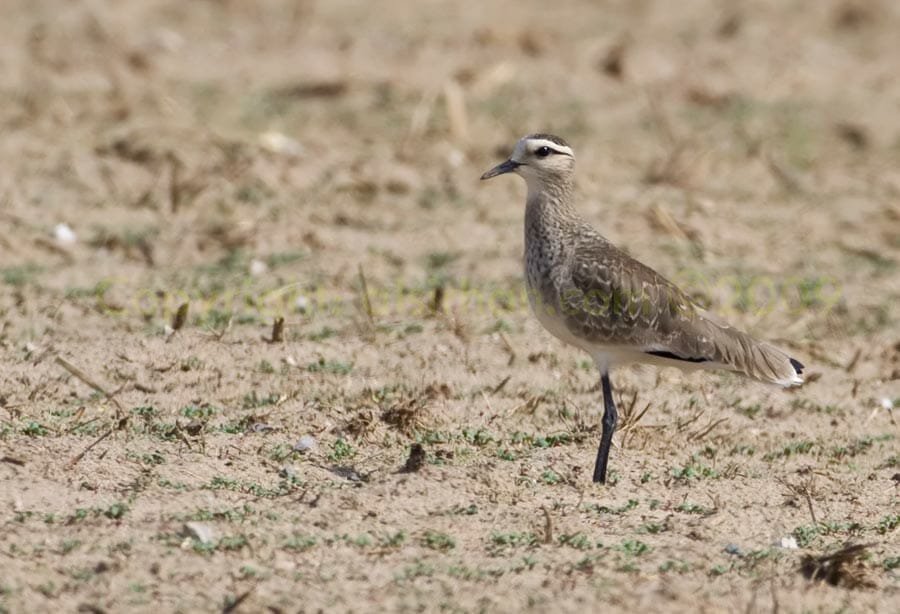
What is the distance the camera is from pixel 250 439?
669cm

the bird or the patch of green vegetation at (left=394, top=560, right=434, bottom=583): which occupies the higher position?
the bird

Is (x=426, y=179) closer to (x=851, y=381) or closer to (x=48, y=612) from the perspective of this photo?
(x=851, y=381)

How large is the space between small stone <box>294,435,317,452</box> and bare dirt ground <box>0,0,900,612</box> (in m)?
0.04

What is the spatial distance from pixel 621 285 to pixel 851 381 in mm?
2038

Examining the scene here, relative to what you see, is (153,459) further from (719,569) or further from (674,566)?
(719,569)

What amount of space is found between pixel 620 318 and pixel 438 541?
1548 mm

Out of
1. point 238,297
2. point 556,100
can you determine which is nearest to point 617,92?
point 556,100

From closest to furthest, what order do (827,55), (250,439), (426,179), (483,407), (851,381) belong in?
(250,439), (483,407), (851,381), (426,179), (827,55)

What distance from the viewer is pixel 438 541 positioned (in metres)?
5.76

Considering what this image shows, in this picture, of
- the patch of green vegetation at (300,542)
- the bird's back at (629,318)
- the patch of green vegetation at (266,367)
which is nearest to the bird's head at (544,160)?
the bird's back at (629,318)

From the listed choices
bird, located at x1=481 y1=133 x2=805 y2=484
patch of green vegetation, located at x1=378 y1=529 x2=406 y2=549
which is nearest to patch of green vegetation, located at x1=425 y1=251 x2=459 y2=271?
bird, located at x1=481 y1=133 x2=805 y2=484

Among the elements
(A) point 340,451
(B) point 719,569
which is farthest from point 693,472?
(A) point 340,451

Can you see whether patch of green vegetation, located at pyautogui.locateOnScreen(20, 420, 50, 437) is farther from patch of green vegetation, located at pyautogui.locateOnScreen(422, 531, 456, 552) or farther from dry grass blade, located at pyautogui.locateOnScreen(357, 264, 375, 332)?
dry grass blade, located at pyautogui.locateOnScreen(357, 264, 375, 332)

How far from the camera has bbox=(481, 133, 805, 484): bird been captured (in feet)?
22.3
